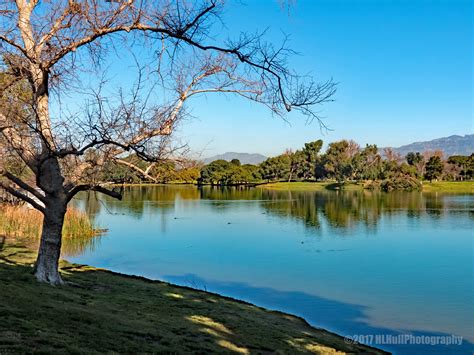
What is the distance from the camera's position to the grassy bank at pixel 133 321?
485 centimetres

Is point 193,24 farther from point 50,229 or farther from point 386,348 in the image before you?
point 386,348

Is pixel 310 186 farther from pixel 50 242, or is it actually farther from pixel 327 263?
pixel 50 242

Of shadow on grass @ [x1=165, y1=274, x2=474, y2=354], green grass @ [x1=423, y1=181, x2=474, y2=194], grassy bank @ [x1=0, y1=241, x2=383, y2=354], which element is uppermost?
green grass @ [x1=423, y1=181, x2=474, y2=194]

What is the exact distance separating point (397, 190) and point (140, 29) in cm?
6801

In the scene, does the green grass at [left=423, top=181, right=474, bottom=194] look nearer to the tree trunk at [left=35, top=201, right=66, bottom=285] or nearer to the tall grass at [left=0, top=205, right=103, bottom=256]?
the tall grass at [left=0, top=205, right=103, bottom=256]

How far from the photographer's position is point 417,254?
1839 cm

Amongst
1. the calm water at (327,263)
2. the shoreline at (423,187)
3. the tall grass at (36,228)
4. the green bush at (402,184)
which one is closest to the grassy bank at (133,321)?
the calm water at (327,263)

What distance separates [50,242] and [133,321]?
8.03 ft

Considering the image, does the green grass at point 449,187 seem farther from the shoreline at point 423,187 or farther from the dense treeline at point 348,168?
the dense treeline at point 348,168

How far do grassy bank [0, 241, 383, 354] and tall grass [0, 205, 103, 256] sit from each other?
7015 millimetres

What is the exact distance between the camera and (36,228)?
17.8 metres

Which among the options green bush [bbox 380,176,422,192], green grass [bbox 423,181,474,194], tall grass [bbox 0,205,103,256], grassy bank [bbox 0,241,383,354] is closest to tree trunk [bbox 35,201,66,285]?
grassy bank [bbox 0,241,383,354]

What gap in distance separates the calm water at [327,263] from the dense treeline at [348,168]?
144 feet

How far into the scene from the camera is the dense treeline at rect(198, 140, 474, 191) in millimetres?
74062
